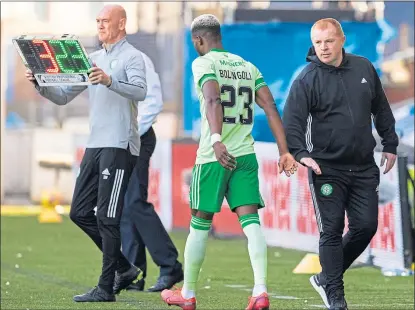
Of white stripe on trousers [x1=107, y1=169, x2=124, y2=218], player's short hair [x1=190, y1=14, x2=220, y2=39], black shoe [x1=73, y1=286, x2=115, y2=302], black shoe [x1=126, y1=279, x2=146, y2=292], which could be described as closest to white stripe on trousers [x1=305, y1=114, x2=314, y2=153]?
player's short hair [x1=190, y1=14, x2=220, y2=39]

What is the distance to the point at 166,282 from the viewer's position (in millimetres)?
10945

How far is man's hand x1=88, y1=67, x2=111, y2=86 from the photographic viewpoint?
9.30 meters

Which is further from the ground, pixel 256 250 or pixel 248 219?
pixel 248 219

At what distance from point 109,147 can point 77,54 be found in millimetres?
797

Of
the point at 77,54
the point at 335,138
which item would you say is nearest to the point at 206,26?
the point at 335,138

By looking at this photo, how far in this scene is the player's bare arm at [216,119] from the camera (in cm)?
827

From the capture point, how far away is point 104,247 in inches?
393

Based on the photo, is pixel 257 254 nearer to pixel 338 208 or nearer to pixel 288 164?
pixel 288 164

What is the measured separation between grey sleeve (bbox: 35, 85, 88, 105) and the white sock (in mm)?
2115

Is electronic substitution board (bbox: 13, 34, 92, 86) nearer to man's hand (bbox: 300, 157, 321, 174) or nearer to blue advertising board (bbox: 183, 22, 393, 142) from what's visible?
man's hand (bbox: 300, 157, 321, 174)

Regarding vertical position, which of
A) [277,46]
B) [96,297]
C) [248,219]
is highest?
[277,46]

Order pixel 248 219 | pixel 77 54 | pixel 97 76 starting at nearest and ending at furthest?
pixel 248 219 < pixel 97 76 < pixel 77 54

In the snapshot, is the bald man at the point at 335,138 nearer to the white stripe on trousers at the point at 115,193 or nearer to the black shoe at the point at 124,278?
the white stripe on trousers at the point at 115,193

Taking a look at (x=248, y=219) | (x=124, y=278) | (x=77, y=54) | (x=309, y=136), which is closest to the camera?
(x=248, y=219)
